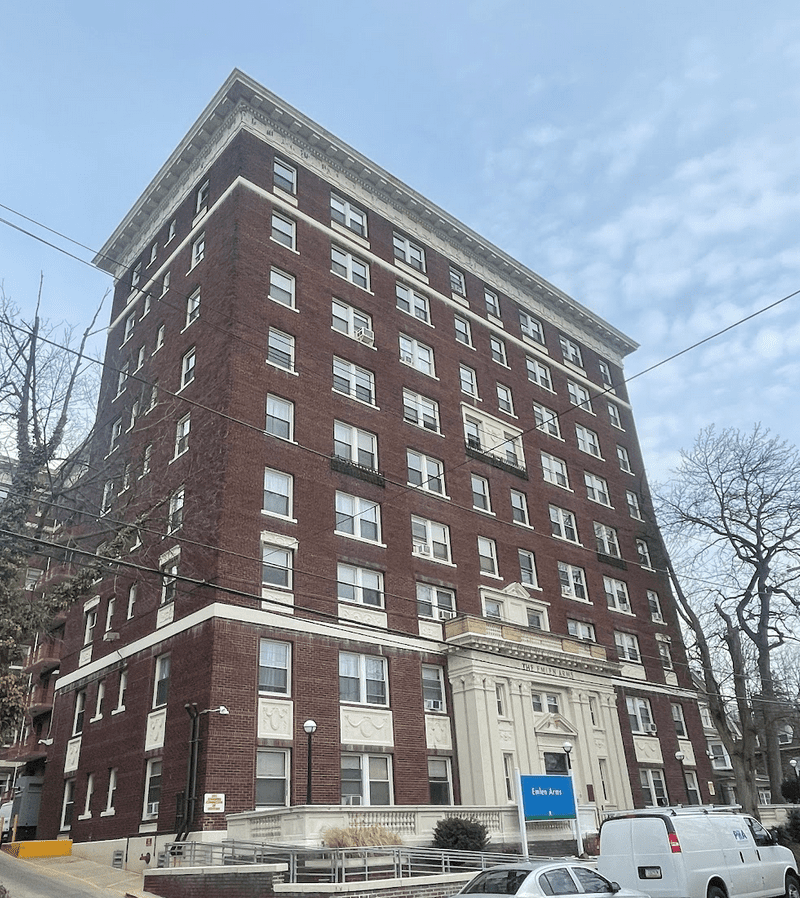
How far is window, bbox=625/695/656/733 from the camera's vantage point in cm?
3968

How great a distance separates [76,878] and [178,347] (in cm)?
2064

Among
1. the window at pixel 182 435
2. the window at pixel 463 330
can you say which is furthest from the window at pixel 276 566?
the window at pixel 463 330

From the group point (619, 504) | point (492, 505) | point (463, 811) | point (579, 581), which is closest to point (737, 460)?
point (619, 504)

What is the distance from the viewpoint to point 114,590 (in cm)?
3219

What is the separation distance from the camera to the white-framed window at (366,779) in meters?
26.4

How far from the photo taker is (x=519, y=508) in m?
40.2

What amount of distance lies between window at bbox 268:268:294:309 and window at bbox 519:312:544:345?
18144 millimetres

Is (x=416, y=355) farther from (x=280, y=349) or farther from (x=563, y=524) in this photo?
(x=563, y=524)

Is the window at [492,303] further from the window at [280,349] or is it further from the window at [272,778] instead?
the window at [272,778]

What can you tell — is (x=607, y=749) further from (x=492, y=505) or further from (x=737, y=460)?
(x=737, y=460)

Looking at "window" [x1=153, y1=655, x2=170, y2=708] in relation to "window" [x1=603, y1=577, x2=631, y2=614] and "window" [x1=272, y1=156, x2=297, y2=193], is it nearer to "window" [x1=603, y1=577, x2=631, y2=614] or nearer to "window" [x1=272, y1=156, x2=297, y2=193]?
"window" [x1=272, y1=156, x2=297, y2=193]

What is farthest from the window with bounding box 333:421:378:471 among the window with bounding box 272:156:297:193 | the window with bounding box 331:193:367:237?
the window with bounding box 272:156:297:193

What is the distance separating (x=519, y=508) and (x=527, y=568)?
3.28 meters

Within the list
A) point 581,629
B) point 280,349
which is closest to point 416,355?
point 280,349
